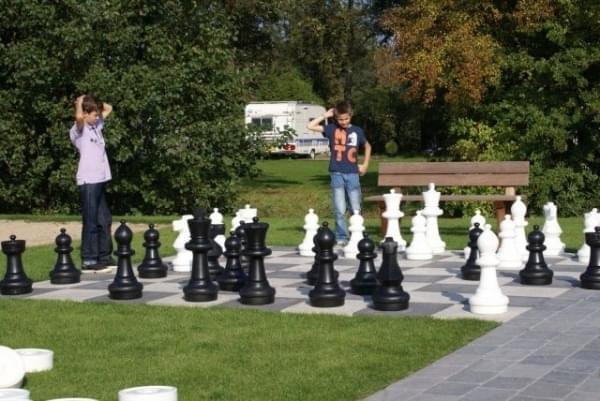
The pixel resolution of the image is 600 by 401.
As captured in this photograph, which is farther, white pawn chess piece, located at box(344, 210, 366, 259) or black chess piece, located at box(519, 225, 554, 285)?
white pawn chess piece, located at box(344, 210, 366, 259)

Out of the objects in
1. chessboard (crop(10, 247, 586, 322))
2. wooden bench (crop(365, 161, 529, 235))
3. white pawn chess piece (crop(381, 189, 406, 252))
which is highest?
wooden bench (crop(365, 161, 529, 235))

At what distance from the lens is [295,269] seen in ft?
30.8

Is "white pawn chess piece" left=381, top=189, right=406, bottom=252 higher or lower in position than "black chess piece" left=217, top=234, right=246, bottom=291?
higher

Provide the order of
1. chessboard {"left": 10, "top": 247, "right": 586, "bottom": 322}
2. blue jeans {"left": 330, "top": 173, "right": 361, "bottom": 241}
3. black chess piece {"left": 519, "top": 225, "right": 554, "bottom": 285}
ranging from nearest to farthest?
chessboard {"left": 10, "top": 247, "right": 586, "bottom": 322} → black chess piece {"left": 519, "top": 225, "right": 554, "bottom": 285} → blue jeans {"left": 330, "top": 173, "right": 361, "bottom": 241}

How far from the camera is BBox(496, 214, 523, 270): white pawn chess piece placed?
29.3ft

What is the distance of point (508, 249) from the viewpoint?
9.08 m

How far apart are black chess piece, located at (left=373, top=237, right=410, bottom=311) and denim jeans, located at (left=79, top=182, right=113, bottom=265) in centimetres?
369

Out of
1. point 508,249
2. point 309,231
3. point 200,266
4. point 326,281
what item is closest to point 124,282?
point 200,266

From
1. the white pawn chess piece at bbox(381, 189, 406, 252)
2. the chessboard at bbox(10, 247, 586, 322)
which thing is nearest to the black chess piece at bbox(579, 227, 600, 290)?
the chessboard at bbox(10, 247, 586, 322)

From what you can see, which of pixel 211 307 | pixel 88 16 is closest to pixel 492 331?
pixel 211 307

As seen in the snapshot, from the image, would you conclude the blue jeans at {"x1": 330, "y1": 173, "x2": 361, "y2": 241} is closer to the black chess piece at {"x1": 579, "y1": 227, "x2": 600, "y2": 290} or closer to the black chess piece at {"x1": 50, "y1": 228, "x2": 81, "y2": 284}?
the black chess piece at {"x1": 50, "y1": 228, "x2": 81, "y2": 284}

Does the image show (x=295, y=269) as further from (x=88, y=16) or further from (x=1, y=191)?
(x=1, y=191)

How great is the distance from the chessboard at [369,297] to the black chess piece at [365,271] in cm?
9

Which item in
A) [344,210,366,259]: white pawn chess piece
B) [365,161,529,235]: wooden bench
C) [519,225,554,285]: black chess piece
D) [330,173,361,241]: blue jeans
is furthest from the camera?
[365,161,529,235]: wooden bench
